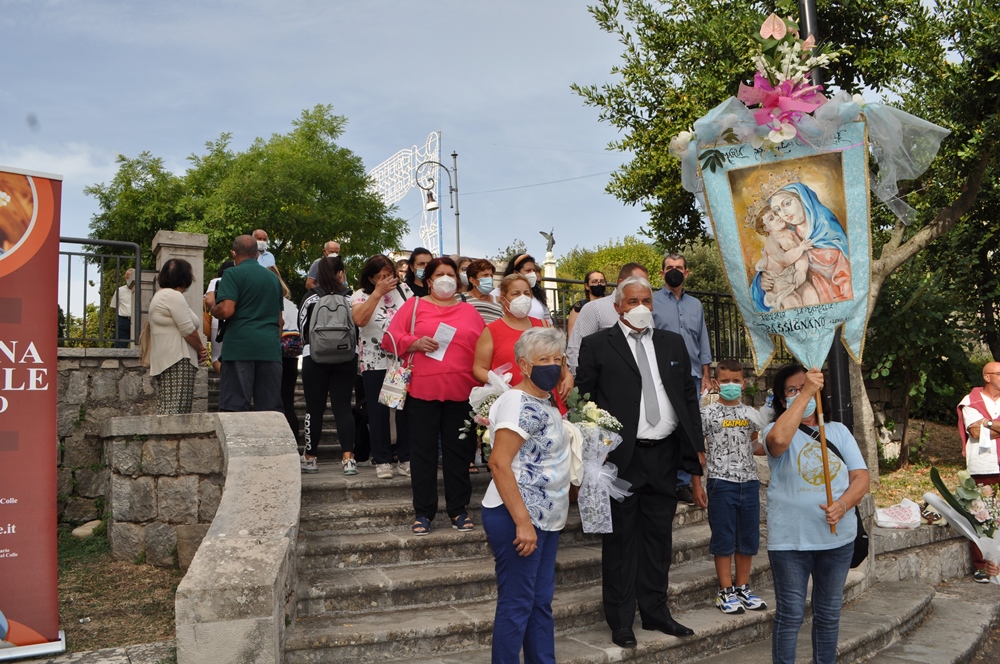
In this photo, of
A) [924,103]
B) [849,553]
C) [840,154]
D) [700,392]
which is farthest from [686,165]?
[924,103]

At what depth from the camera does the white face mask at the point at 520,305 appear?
5.66 metres

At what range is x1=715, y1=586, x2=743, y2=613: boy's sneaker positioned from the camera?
5422mm

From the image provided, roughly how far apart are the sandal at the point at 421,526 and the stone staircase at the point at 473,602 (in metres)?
0.11

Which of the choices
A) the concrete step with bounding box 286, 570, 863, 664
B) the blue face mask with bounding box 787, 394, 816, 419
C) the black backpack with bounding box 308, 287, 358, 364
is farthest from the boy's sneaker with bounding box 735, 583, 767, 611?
the black backpack with bounding box 308, 287, 358, 364

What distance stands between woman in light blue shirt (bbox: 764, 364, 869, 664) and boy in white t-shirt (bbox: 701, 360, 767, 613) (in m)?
1.13

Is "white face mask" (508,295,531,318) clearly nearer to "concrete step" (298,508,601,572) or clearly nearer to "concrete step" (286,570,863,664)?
"concrete step" (298,508,601,572)

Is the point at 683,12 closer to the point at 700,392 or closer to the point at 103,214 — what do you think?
the point at 700,392

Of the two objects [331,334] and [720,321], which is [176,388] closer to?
[331,334]

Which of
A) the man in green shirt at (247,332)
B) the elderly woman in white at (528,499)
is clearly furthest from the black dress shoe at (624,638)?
the man in green shirt at (247,332)

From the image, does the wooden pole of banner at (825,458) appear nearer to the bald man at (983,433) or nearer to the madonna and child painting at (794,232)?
the madonna and child painting at (794,232)

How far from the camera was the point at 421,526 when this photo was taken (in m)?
5.54

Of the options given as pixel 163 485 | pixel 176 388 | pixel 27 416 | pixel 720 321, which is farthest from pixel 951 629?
pixel 720 321

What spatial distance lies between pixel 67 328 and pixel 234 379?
10.4ft

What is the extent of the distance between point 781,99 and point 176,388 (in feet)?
16.2
